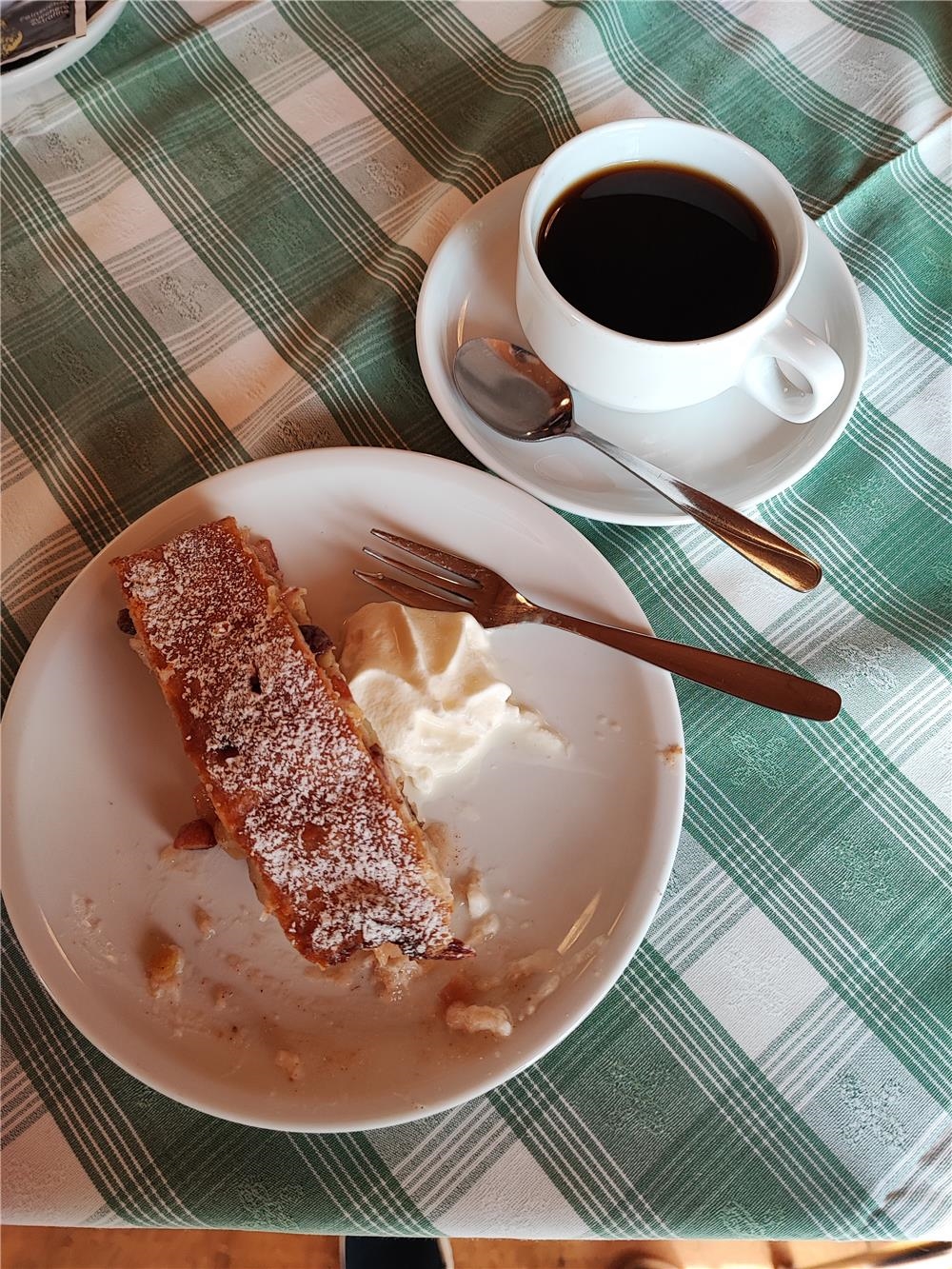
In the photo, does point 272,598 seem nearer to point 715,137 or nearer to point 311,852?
point 311,852

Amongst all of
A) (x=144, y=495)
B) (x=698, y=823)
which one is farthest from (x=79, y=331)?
(x=698, y=823)

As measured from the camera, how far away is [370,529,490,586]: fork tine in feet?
3.52

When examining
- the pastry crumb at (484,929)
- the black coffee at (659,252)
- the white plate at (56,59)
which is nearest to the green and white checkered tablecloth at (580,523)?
the white plate at (56,59)

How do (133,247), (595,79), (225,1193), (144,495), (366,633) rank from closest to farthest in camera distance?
(225,1193), (366,633), (144,495), (133,247), (595,79)

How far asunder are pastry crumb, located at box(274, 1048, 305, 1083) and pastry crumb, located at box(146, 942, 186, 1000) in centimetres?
12

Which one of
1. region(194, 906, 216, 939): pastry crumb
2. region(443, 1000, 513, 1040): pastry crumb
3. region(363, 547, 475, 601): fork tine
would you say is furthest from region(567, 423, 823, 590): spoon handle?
region(194, 906, 216, 939): pastry crumb

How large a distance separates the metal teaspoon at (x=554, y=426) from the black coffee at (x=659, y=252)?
10cm

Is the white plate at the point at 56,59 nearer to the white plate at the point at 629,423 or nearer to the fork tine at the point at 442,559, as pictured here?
the white plate at the point at 629,423

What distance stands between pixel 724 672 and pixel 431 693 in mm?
327

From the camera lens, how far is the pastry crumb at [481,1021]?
0.92 metres

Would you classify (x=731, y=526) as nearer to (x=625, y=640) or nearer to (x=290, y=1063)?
(x=625, y=640)

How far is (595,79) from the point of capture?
1.41 metres

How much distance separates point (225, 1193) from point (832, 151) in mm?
1558

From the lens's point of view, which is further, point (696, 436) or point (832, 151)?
point (832, 151)
